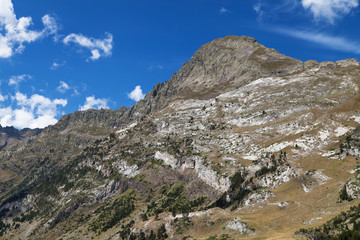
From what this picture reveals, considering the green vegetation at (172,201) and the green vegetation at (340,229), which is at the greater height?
the green vegetation at (172,201)

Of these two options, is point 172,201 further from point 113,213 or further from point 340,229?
point 340,229

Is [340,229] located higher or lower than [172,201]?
lower

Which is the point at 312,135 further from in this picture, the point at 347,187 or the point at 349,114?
the point at 347,187

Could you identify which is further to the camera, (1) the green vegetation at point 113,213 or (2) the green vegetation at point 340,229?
(1) the green vegetation at point 113,213

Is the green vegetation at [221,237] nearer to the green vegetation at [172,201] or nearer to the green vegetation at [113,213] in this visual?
the green vegetation at [172,201]

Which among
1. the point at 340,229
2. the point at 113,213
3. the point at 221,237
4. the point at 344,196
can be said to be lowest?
the point at 221,237

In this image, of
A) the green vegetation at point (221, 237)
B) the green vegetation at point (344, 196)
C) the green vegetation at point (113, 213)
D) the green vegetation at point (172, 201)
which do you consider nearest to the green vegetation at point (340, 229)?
the green vegetation at point (344, 196)

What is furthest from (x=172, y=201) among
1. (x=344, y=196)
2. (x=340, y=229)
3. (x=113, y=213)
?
(x=340, y=229)

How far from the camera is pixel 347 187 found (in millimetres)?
75812

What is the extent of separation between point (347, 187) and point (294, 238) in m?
30.7

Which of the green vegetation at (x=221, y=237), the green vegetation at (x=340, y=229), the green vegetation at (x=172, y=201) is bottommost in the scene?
the green vegetation at (x=221, y=237)

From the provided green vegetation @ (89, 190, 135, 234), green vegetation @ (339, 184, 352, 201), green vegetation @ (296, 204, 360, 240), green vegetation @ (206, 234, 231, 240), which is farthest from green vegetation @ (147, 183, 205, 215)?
green vegetation @ (296, 204, 360, 240)

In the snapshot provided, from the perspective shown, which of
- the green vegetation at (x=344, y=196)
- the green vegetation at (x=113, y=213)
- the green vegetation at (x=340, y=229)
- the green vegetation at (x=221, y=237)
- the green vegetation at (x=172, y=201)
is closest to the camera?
the green vegetation at (x=340, y=229)

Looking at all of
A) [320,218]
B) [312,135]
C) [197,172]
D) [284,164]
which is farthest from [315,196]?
[197,172]
